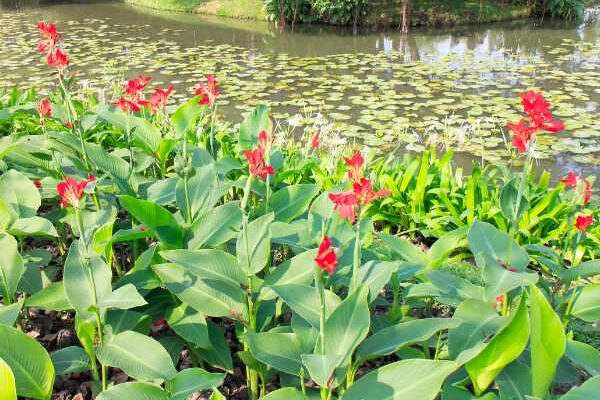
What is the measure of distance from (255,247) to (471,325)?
610 mm

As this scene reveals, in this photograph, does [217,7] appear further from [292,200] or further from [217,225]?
[217,225]

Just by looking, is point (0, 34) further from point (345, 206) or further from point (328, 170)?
point (345, 206)

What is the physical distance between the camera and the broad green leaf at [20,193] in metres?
1.88

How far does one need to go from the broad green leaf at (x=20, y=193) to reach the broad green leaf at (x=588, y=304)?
5.92 ft

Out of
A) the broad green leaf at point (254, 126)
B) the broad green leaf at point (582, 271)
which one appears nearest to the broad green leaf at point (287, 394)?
the broad green leaf at point (582, 271)

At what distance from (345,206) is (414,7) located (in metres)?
12.3

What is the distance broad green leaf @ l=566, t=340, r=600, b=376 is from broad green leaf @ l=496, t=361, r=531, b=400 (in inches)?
5.0

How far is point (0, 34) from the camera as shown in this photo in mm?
11844

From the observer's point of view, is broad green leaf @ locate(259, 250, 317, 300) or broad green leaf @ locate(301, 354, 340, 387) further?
broad green leaf @ locate(259, 250, 317, 300)

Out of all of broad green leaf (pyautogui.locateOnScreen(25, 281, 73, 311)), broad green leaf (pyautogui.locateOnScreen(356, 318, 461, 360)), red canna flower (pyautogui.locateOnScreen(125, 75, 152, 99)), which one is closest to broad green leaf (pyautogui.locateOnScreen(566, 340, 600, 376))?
broad green leaf (pyautogui.locateOnScreen(356, 318, 461, 360))

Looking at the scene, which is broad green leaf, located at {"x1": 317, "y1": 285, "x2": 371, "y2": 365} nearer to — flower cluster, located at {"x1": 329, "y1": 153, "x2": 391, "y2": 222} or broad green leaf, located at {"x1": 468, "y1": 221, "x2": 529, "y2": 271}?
flower cluster, located at {"x1": 329, "y1": 153, "x2": 391, "y2": 222}

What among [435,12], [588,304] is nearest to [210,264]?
[588,304]

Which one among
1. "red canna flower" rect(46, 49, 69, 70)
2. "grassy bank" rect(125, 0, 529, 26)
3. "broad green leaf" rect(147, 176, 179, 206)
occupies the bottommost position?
"broad green leaf" rect(147, 176, 179, 206)

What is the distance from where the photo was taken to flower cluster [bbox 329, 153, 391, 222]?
3.59ft
